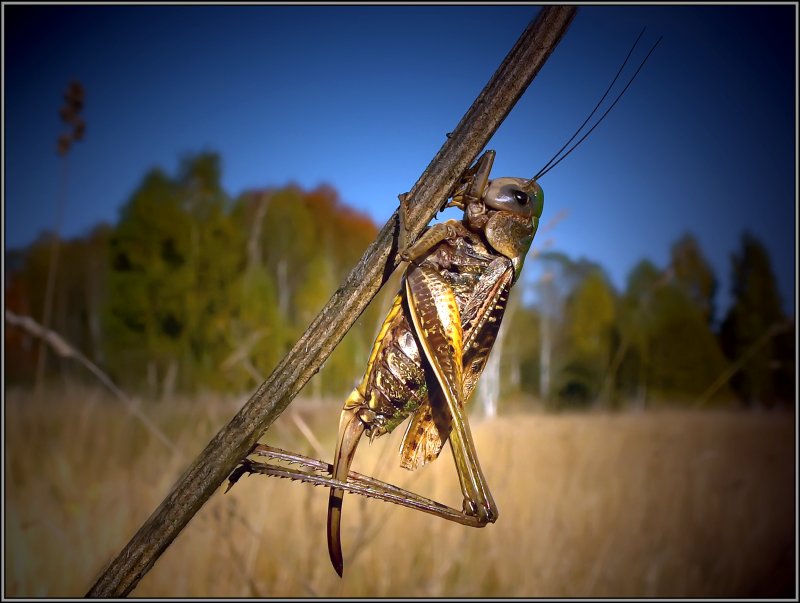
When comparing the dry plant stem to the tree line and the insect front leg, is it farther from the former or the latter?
the tree line

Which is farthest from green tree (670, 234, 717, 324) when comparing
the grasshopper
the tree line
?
the grasshopper

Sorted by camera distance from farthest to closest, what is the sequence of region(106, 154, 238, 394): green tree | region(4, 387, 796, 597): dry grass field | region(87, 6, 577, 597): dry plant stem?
region(106, 154, 238, 394): green tree < region(4, 387, 796, 597): dry grass field < region(87, 6, 577, 597): dry plant stem

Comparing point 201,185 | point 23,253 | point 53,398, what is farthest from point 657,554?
point 201,185

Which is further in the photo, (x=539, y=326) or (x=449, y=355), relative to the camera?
(x=539, y=326)

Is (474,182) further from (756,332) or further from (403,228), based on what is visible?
(756,332)

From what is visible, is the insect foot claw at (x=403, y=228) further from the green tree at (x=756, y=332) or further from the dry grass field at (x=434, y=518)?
the green tree at (x=756, y=332)

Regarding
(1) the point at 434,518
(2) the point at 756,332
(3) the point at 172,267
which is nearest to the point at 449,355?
(1) the point at 434,518
